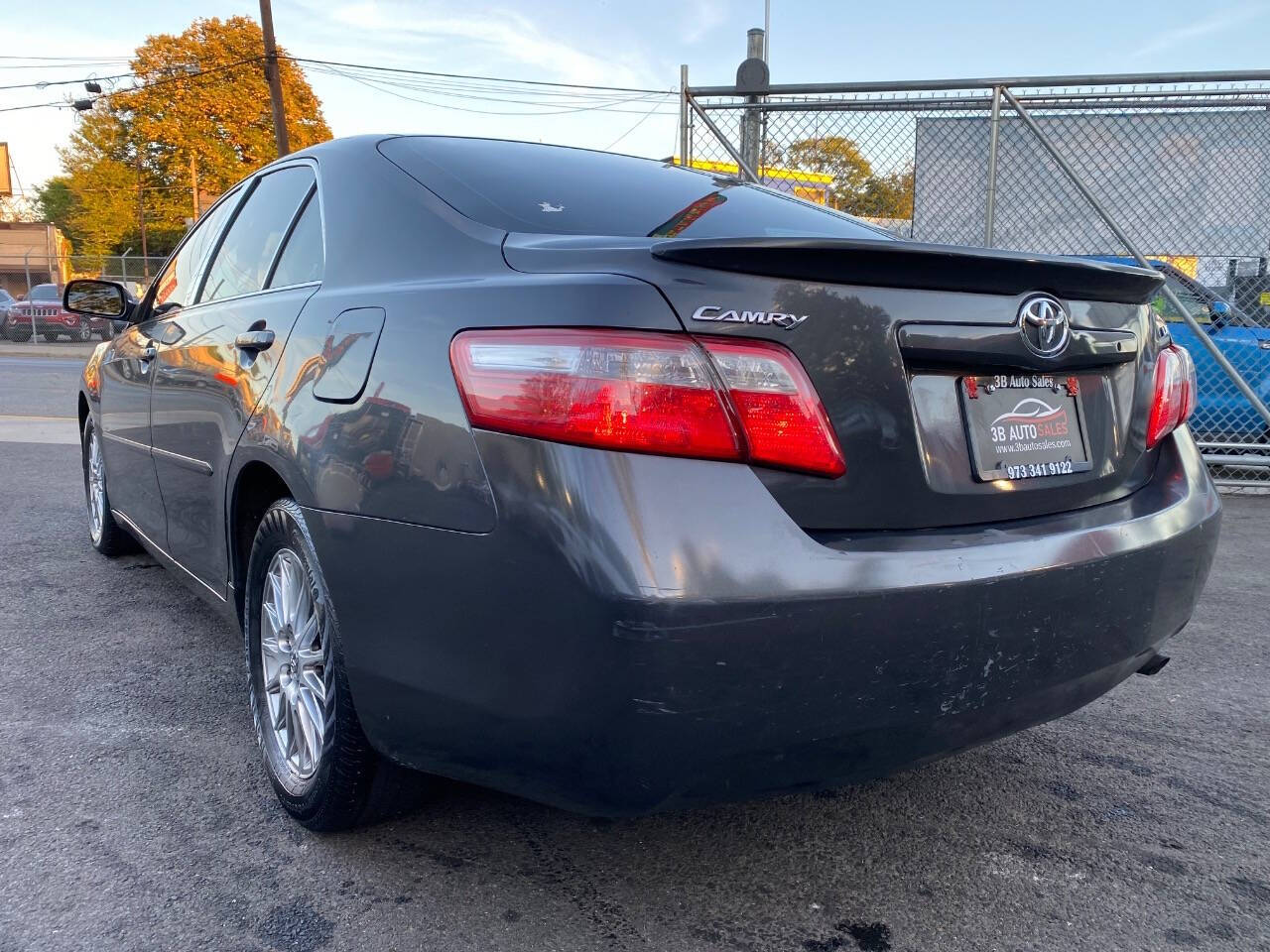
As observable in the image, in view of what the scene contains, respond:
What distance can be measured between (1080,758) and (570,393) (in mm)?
1915

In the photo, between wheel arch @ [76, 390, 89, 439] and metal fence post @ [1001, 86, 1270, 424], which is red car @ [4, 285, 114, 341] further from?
metal fence post @ [1001, 86, 1270, 424]

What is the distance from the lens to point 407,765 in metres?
1.99

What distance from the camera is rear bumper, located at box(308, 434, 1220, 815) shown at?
1.60 meters

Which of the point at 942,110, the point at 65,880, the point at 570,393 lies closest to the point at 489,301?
the point at 570,393

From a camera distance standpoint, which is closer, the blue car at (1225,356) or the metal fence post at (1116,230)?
the metal fence post at (1116,230)

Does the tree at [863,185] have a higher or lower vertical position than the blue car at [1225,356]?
higher

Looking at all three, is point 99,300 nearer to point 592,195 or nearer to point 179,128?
point 592,195

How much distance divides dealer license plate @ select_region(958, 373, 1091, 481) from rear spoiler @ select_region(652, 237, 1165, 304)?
0.18 metres

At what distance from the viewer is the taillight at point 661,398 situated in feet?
5.43

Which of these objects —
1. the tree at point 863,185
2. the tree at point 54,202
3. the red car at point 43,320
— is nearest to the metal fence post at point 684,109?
the tree at point 863,185

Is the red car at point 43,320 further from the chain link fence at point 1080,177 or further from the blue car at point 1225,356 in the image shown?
the blue car at point 1225,356

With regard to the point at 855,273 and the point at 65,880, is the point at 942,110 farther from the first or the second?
the point at 65,880

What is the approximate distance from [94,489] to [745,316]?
4.06 m

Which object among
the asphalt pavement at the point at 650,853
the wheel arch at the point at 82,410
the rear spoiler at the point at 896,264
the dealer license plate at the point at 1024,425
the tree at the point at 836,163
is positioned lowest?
→ the asphalt pavement at the point at 650,853
